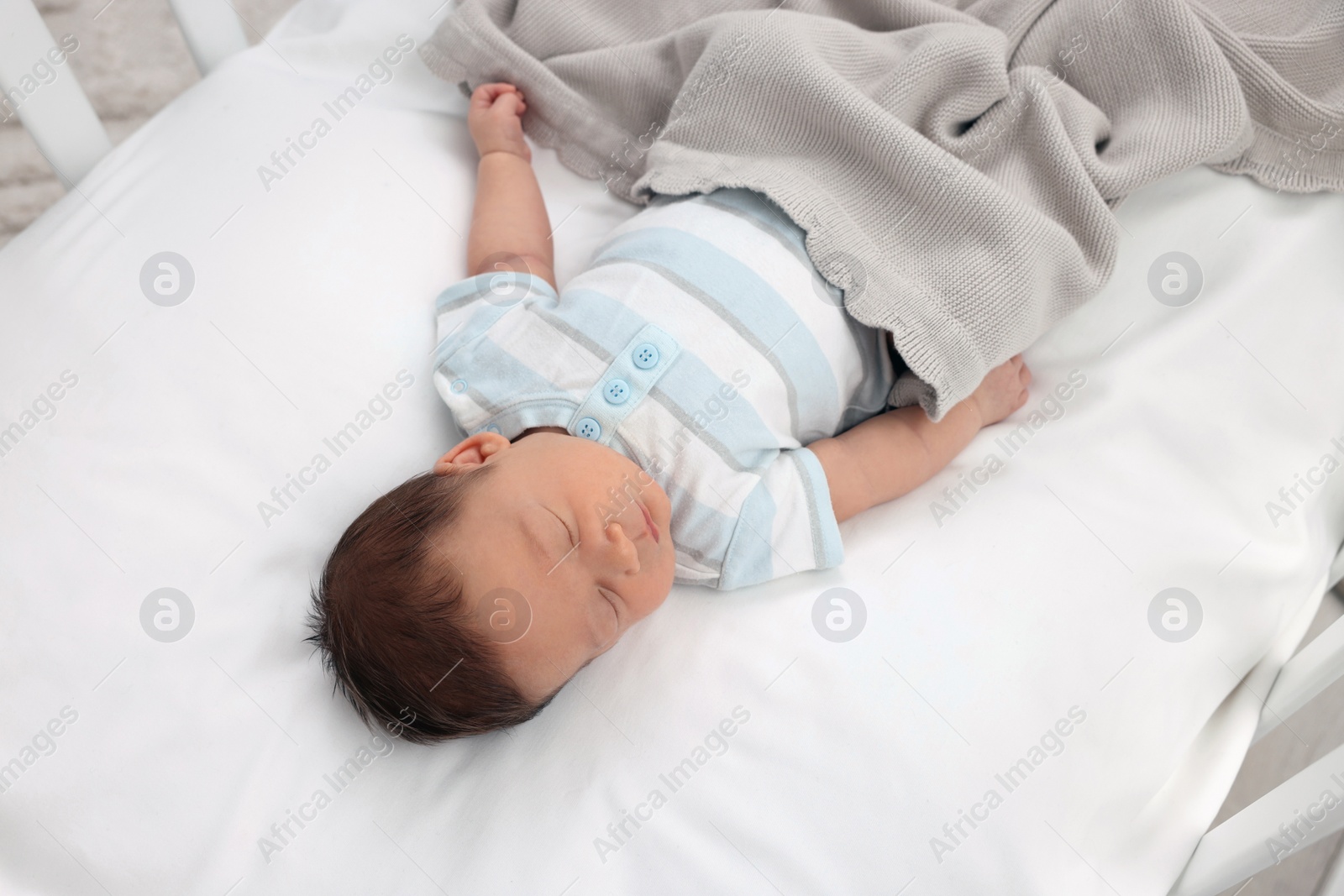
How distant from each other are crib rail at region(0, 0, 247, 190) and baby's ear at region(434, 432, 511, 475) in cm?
62

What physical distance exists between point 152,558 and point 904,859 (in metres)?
0.76

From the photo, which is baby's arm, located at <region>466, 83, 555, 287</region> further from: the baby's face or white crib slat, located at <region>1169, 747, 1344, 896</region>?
white crib slat, located at <region>1169, 747, 1344, 896</region>

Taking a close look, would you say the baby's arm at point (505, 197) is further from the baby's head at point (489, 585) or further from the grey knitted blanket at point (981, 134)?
the baby's head at point (489, 585)

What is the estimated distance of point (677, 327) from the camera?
3.06 feet

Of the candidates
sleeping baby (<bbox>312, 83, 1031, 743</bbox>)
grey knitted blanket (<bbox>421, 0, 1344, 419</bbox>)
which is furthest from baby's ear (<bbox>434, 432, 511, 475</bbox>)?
grey knitted blanket (<bbox>421, 0, 1344, 419</bbox>)

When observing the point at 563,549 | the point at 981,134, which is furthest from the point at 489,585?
the point at 981,134

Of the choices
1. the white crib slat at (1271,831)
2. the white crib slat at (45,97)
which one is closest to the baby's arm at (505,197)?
the white crib slat at (45,97)

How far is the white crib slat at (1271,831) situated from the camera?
662 mm

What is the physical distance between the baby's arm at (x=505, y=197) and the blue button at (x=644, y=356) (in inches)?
8.5

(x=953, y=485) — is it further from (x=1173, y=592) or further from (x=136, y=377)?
(x=136, y=377)

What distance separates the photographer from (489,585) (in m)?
0.77

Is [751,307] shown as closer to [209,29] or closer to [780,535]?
[780,535]

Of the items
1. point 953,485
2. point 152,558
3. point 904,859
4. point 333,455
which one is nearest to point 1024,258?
point 953,485

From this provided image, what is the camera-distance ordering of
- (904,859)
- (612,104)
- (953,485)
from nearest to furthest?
(904,859)
(953,485)
(612,104)
